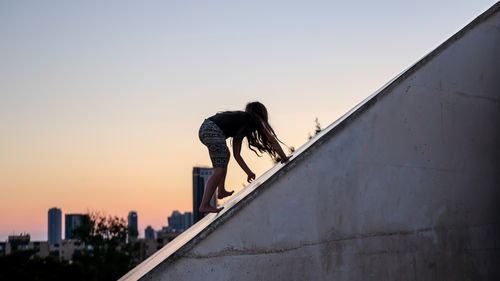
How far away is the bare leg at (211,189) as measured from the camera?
4.77 meters

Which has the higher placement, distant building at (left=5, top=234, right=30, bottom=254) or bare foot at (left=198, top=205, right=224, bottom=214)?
distant building at (left=5, top=234, right=30, bottom=254)

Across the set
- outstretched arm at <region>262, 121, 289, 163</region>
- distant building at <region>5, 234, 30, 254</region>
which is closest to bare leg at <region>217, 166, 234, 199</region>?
outstretched arm at <region>262, 121, 289, 163</region>

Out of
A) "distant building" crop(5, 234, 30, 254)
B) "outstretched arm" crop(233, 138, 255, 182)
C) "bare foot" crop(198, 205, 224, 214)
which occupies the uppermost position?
"distant building" crop(5, 234, 30, 254)

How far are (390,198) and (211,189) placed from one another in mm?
1630

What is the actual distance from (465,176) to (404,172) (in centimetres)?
89

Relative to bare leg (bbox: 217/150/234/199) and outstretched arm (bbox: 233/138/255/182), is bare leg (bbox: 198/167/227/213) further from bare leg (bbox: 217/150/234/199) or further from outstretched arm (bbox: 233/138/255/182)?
outstretched arm (bbox: 233/138/255/182)

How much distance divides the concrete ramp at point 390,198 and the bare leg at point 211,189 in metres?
0.24

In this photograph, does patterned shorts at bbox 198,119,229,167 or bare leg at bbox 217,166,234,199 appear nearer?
patterned shorts at bbox 198,119,229,167

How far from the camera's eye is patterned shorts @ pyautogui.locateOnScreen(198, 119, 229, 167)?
16.2ft

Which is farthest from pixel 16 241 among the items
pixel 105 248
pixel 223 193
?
pixel 223 193

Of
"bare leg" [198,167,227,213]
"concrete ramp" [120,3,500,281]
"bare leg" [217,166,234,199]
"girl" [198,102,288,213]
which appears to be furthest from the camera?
"bare leg" [217,166,234,199]

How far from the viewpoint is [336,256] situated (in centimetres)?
463

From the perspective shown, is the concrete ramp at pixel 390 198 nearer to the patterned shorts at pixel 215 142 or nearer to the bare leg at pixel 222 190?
the bare leg at pixel 222 190

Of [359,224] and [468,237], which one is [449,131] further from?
[359,224]
